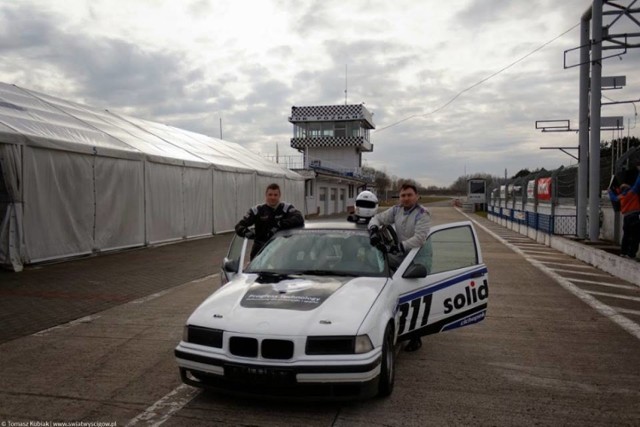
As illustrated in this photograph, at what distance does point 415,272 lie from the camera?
15.2ft

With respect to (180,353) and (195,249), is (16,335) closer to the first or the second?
(180,353)

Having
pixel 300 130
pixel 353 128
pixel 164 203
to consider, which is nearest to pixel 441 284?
pixel 164 203

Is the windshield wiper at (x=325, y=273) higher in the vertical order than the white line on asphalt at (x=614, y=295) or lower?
higher

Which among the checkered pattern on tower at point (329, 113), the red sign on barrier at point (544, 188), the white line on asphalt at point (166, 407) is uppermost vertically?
the checkered pattern on tower at point (329, 113)

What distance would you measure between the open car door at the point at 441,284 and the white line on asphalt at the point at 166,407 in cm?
183

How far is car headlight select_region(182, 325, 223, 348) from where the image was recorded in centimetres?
373

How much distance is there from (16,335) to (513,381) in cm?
538

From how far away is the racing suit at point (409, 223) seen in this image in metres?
5.00

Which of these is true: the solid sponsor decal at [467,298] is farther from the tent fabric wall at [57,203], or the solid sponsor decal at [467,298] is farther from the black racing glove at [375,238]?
the tent fabric wall at [57,203]

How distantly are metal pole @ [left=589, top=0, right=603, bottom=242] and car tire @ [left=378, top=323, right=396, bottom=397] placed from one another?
12037mm

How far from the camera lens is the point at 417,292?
4789 mm

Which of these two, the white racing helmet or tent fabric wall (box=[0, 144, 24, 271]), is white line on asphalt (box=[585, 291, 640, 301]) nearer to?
the white racing helmet

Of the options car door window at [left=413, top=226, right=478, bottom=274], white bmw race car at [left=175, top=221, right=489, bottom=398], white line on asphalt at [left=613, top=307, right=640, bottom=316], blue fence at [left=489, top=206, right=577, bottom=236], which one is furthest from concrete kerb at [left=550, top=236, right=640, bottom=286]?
white bmw race car at [left=175, top=221, right=489, bottom=398]

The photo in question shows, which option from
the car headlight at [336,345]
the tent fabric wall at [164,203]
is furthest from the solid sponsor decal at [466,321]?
the tent fabric wall at [164,203]
